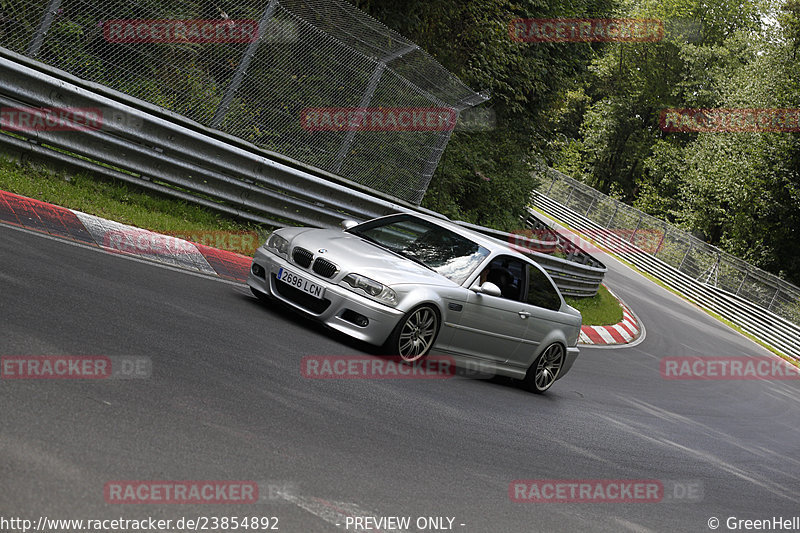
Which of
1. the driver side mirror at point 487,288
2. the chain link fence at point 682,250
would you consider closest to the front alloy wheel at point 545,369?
the driver side mirror at point 487,288

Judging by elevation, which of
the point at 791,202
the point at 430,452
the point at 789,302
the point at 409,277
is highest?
the point at 791,202

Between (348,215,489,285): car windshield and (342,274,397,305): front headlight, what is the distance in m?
0.99

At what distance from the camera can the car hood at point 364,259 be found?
7824mm

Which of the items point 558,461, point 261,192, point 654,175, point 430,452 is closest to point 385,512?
point 430,452

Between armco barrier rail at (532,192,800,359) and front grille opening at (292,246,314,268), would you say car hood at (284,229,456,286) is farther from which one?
armco barrier rail at (532,192,800,359)

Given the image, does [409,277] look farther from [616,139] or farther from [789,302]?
[616,139]

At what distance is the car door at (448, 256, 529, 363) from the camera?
8484 millimetres

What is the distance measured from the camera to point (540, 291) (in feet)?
31.6

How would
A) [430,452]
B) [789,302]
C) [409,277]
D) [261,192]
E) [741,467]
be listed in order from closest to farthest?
[430,452] < [409,277] < [741,467] < [261,192] < [789,302]

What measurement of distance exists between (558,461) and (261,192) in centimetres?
627

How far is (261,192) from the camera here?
1173 centimetres

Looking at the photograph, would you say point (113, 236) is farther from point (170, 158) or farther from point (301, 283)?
point (301, 283)

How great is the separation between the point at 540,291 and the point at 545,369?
2.92 ft

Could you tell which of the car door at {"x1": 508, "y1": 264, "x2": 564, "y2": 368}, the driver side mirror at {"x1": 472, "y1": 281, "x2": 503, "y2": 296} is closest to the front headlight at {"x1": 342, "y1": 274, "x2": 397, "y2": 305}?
the driver side mirror at {"x1": 472, "y1": 281, "x2": 503, "y2": 296}
